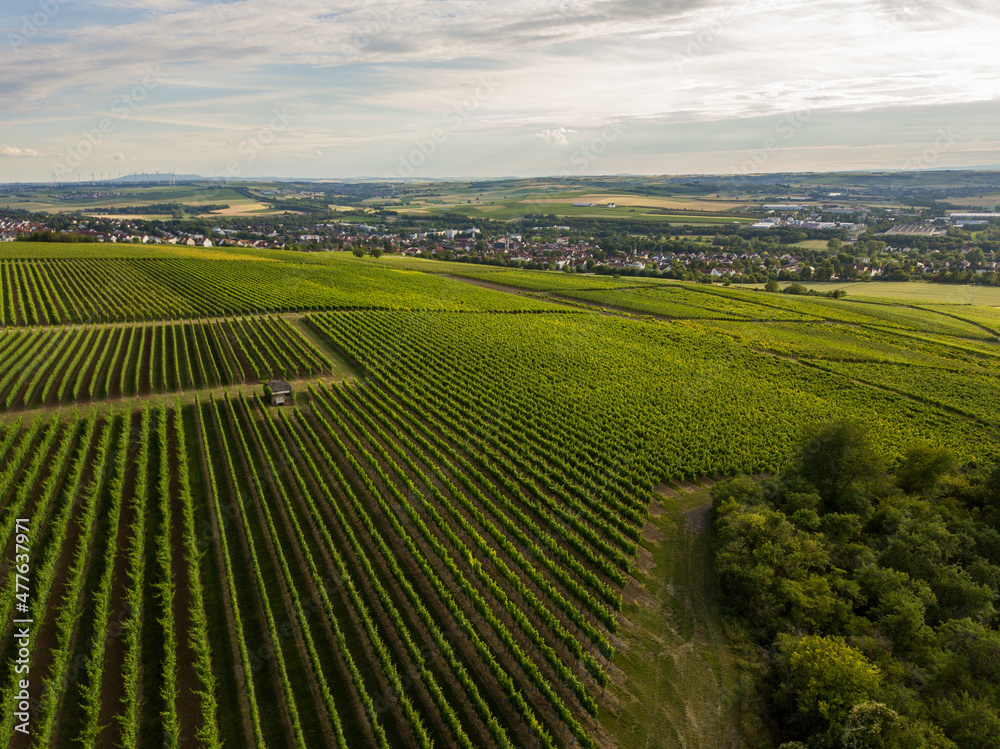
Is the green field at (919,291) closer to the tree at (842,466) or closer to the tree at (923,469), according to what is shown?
the tree at (923,469)

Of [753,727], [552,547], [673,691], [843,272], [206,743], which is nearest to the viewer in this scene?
[206,743]

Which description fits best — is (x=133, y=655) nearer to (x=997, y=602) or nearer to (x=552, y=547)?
(x=552, y=547)

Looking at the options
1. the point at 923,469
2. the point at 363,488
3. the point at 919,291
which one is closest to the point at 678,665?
the point at 363,488

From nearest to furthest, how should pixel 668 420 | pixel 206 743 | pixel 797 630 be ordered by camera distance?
pixel 206 743, pixel 797 630, pixel 668 420

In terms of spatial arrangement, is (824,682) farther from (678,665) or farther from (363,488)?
(363,488)

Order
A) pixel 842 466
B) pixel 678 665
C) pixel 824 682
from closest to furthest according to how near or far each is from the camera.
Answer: pixel 824 682 < pixel 678 665 < pixel 842 466

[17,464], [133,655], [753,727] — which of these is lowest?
[753,727]

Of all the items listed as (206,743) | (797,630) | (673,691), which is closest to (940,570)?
(797,630)
